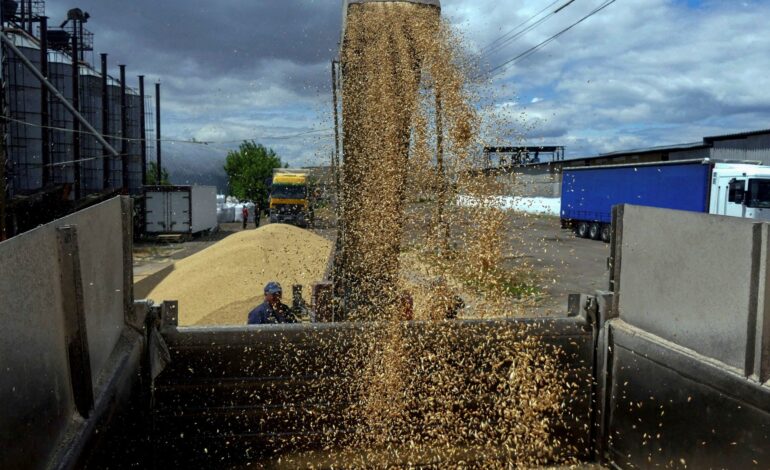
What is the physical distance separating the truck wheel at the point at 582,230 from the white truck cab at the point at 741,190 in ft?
19.2

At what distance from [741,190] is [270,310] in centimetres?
1459

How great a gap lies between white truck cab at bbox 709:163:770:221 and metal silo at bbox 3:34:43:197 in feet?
66.6

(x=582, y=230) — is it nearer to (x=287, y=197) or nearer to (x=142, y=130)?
(x=287, y=197)

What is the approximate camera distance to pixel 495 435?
2.83 m

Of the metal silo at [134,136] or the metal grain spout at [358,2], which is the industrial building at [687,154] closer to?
the metal grain spout at [358,2]

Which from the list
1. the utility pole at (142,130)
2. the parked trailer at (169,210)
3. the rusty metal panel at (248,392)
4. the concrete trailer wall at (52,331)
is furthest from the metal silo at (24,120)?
the concrete trailer wall at (52,331)

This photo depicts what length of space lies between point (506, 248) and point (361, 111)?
1.33 m

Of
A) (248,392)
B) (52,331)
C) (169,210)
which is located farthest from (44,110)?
(52,331)

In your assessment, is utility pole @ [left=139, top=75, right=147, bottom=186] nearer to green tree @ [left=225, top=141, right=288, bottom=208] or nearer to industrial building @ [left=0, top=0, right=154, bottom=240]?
industrial building @ [left=0, top=0, right=154, bottom=240]

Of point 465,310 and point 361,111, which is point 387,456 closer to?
point 465,310

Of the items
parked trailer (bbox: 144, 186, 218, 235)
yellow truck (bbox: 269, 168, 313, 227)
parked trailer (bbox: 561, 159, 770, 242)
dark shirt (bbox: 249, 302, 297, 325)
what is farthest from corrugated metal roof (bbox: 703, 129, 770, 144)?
dark shirt (bbox: 249, 302, 297, 325)

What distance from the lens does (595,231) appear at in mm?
21391

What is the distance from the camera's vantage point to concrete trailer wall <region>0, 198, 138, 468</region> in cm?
147

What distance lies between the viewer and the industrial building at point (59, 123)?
16.3m
